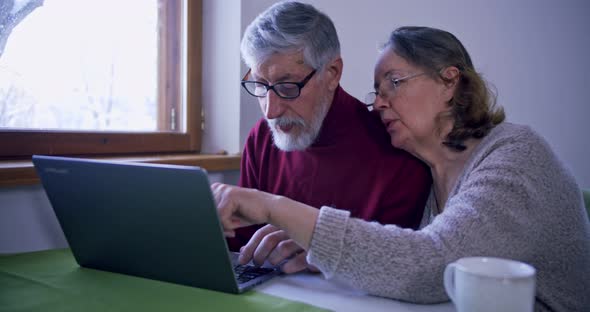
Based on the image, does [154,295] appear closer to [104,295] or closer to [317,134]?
[104,295]

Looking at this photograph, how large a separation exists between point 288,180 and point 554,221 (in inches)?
29.7

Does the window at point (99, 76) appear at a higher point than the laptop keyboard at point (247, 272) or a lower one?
higher

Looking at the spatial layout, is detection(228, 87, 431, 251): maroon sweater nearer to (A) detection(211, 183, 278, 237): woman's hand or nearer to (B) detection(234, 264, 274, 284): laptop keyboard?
(B) detection(234, 264, 274, 284): laptop keyboard

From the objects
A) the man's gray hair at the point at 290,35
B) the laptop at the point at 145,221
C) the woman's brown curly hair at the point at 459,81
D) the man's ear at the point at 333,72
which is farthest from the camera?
the man's ear at the point at 333,72

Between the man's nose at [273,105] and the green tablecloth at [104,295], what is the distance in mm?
564

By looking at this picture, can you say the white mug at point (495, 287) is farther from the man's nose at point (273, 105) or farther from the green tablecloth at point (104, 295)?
the man's nose at point (273, 105)

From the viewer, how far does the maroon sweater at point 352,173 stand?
1317 millimetres

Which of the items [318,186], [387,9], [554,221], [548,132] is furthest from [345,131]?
[387,9]

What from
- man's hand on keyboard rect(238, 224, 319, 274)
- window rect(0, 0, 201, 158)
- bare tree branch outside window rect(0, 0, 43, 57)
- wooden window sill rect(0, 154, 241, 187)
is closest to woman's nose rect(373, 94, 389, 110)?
man's hand on keyboard rect(238, 224, 319, 274)

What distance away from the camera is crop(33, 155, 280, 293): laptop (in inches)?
30.0

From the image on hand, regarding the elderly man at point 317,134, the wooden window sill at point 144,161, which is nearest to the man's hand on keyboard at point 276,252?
the elderly man at point 317,134

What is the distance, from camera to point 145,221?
84 centimetres

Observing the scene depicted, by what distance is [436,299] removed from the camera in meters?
0.82

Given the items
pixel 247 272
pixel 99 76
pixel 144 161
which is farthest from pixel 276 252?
pixel 99 76
